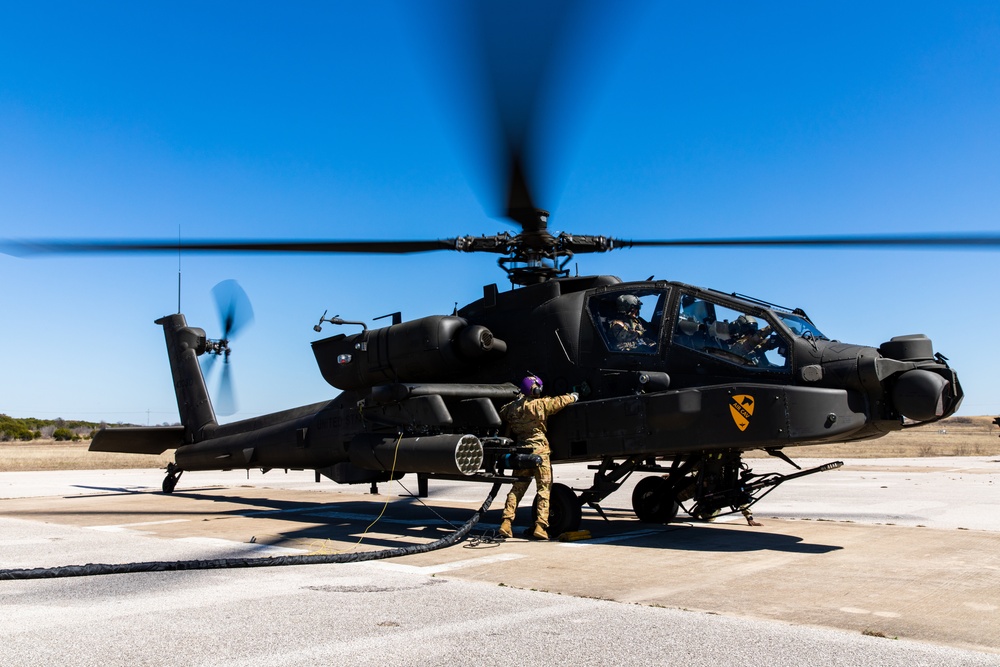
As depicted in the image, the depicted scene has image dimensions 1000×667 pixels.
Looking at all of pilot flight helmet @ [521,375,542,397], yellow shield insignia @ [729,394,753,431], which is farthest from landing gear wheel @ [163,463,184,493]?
yellow shield insignia @ [729,394,753,431]

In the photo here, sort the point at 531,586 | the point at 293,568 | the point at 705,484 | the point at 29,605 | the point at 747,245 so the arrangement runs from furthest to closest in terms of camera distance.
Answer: the point at 705,484, the point at 747,245, the point at 293,568, the point at 531,586, the point at 29,605

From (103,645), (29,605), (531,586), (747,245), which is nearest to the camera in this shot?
(103,645)

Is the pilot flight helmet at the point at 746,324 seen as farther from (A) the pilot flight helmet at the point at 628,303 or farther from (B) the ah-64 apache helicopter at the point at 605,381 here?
(A) the pilot flight helmet at the point at 628,303

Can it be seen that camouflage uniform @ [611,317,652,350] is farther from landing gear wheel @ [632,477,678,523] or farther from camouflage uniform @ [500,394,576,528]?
landing gear wheel @ [632,477,678,523]

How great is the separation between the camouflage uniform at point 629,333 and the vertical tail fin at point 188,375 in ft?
30.0

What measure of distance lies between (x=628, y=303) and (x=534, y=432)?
1.91 m

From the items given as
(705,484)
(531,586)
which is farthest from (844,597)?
(705,484)

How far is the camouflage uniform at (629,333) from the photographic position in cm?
950

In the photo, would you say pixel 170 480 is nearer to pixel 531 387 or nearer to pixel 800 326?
pixel 531 387

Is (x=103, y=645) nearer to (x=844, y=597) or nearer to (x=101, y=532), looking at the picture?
(x=844, y=597)

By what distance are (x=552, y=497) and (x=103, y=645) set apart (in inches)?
235

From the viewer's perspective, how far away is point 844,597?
562cm

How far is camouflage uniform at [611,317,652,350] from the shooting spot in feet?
31.2

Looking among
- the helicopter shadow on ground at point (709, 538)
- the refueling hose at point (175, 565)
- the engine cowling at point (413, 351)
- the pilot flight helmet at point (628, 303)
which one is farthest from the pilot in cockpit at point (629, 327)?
the refueling hose at point (175, 565)
